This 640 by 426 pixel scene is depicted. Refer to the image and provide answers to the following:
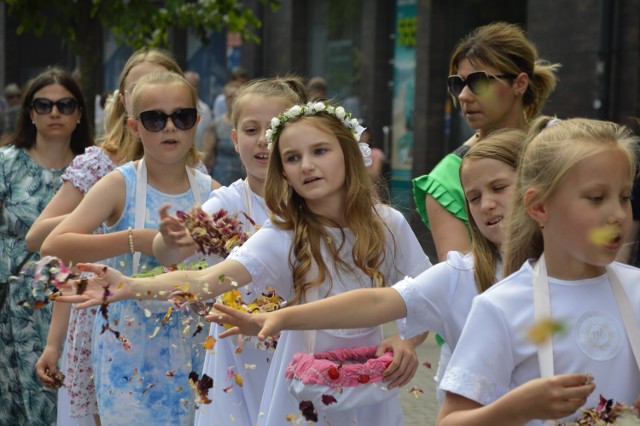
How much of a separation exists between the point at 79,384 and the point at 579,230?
3.27 metres

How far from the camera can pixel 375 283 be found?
170 inches

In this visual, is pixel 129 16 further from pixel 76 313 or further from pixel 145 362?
pixel 145 362

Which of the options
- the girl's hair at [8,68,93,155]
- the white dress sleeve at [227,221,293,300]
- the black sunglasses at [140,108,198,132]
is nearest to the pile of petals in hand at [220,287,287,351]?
the white dress sleeve at [227,221,293,300]

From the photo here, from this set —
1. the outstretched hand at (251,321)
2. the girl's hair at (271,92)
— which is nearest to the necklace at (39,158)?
the girl's hair at (271,92)

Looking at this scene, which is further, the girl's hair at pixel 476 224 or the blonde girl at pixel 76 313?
the blonde girl at pixel 76 313

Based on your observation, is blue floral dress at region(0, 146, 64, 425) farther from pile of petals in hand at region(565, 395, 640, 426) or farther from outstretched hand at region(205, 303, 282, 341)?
pile of petals in hand at region(565, 395, 640, 426)

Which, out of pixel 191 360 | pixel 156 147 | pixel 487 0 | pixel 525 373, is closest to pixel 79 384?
pixel 191 360

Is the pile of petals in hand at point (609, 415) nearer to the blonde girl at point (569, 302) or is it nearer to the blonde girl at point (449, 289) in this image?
the blonde girl at point (569, 302)

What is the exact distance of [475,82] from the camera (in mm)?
5070

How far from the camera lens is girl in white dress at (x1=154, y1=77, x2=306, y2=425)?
4867 millimetres

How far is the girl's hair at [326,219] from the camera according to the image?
4.30m

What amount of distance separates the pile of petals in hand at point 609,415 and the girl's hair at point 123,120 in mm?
3497

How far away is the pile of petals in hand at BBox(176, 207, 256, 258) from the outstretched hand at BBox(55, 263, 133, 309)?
463 millimetres

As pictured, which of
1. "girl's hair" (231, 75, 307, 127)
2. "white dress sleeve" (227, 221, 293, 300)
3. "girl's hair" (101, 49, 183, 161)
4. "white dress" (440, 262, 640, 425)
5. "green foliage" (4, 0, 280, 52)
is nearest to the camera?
"white dress" (440, 262, 640, 425)
